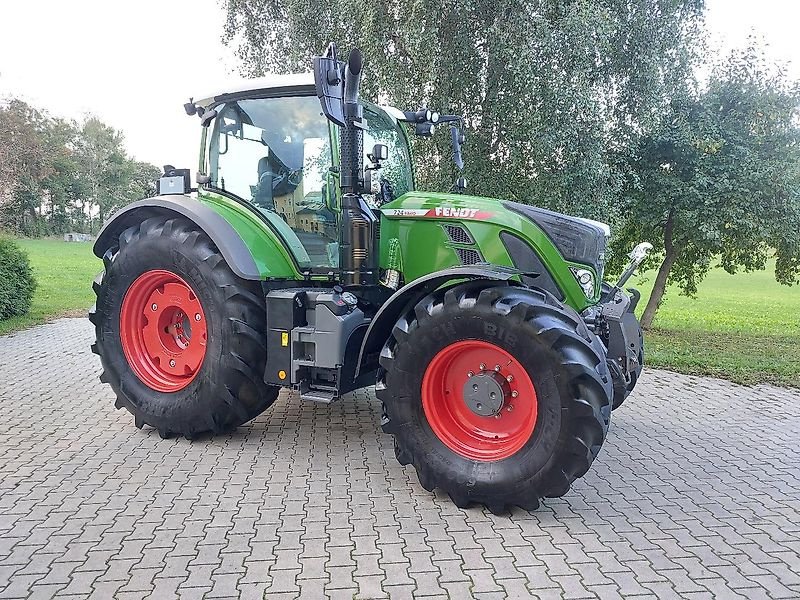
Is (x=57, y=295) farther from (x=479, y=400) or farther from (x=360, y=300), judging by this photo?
(x=479, y=400)

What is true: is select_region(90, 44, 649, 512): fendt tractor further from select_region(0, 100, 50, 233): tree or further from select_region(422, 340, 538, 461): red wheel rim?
select_region(0, 100, 50, 233): tree

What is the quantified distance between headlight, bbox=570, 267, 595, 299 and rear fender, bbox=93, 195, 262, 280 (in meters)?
2.29

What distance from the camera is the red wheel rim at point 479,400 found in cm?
402

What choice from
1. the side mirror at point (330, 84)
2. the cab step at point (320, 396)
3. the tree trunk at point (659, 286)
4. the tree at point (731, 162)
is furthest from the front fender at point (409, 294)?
the tree trunk at point (659, 286)

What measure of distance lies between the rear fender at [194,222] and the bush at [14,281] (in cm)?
715

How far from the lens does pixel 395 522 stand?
12.5 ft

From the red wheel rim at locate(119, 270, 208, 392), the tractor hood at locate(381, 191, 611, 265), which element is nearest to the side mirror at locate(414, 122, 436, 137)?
the tractor hood at locate(381, 191, 611, 265)

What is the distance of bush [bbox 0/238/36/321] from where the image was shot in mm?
11500

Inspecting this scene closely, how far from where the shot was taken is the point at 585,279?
465 centimetres

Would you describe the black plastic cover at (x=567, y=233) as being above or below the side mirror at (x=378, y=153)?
below

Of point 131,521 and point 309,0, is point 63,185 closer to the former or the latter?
point 309,0

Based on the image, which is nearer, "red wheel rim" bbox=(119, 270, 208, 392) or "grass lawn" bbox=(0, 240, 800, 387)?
"red wheel rim" bbox=(119, 270, 208, 392)

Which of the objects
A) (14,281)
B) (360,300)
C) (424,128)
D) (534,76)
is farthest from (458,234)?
(14,281)

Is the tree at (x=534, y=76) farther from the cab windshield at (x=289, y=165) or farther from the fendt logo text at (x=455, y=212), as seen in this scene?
the fendt logo text at (x=455, y=212)
